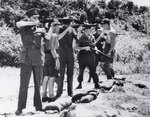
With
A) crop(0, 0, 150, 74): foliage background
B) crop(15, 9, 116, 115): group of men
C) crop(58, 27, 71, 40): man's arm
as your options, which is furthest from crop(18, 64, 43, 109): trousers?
crop(0, 0, 150, 74): foliage background

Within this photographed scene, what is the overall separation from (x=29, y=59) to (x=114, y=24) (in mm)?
22649

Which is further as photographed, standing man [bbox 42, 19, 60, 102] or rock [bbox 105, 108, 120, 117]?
standing man [bbox 42, 19, 60, 102]

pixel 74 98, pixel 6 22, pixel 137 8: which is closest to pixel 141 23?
pixel 137 8

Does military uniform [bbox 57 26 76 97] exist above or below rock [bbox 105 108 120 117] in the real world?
above

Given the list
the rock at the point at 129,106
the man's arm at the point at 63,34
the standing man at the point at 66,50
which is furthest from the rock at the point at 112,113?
the man's arm at the point at 63,34

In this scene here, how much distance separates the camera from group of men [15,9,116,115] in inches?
336

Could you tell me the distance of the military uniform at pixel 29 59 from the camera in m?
8.47

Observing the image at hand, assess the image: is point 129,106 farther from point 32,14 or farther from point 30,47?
point 32,14

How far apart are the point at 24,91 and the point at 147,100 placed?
139 inches

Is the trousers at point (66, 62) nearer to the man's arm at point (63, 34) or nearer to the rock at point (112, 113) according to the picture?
the man's arm at point (63, 34)

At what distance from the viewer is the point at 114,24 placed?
30.7 m

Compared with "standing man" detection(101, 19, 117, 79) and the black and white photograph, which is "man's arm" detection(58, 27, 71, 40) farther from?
"standing man" detection(101, 19, 117, 79)

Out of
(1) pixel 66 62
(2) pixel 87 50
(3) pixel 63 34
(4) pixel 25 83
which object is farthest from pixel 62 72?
(4) pixel 25 83

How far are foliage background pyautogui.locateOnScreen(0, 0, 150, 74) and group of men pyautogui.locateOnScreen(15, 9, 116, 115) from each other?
2583 mm
